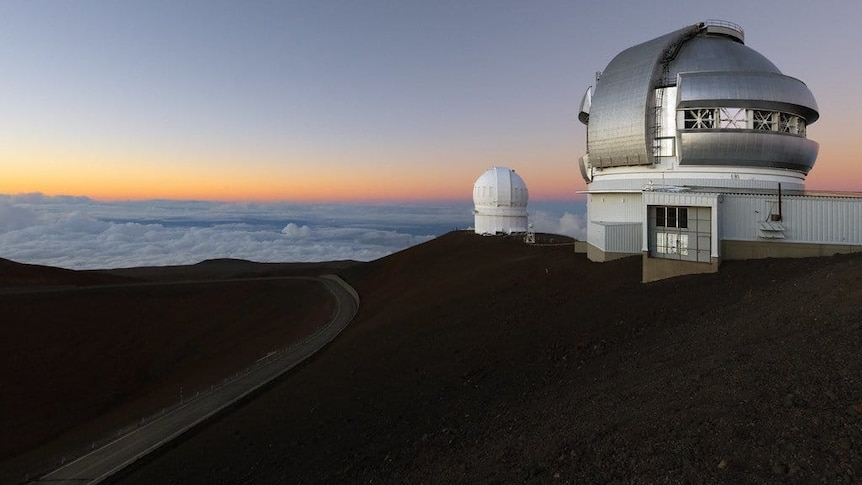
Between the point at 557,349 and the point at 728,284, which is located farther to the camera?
the point at 728,284

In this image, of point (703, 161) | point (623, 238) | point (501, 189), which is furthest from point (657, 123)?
point (501, 189)

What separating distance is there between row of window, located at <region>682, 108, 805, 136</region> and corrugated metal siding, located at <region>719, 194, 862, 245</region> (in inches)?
205

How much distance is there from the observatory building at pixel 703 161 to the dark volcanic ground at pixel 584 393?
1525mm

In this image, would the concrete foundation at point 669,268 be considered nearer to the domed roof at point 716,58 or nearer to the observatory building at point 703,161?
the observatory building at point 703,161

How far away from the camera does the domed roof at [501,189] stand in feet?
140

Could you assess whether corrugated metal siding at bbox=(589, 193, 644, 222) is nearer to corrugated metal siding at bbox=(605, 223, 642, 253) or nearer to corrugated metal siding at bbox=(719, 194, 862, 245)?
corrugated metal siding at bbox=(605, 223, 642, 253)

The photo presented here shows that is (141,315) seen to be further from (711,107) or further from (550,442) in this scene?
(711,107)

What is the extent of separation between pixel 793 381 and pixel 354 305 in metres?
25.8

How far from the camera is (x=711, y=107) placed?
1922 cm

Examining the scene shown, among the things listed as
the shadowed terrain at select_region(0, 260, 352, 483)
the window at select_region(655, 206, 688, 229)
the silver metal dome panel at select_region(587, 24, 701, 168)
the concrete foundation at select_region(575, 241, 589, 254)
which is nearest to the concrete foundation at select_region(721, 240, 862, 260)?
the window at select_region(655, 206, 688, 229)

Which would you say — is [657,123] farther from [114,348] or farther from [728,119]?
[114,348]

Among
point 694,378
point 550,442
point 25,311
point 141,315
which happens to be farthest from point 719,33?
point 25,311

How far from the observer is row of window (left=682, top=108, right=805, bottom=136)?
19.1 m

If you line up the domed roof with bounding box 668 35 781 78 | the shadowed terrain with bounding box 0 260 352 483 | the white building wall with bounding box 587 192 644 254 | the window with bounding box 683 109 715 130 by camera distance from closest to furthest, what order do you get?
the shadowed terrain with bounding box 0 260 352 483 < the window with bounding box 683 109 715 130 < the white building wall with bounding box 587 192 644 254 < the domed roof with bounding box 668 35 781 78
